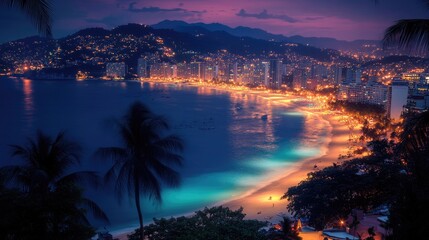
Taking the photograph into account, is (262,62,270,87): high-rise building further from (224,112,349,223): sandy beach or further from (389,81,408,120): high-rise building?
(224,112,349,223): sandy beach

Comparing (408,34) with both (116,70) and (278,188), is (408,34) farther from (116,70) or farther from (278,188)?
(116,70)

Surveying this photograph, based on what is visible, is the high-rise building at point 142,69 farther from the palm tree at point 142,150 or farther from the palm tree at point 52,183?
the palm tree at point 52,183

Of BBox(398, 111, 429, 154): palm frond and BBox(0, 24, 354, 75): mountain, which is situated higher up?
BBox(0, 24, 354, 75): mountain

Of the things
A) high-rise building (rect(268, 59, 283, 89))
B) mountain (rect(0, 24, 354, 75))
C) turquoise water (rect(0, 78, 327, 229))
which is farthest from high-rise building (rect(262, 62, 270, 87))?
turquoise water (rect(0, 78, 327, 229))

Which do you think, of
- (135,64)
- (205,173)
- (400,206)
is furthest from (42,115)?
(135,64)

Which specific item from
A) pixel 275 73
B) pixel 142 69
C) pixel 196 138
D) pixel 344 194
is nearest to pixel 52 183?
Result: pixel 344 194

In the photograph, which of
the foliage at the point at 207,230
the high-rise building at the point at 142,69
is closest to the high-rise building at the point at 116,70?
the high-rise building at the point at 142,69

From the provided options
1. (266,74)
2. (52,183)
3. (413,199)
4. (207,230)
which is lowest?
(207,230)
